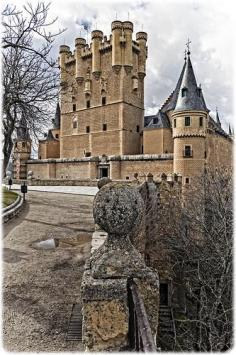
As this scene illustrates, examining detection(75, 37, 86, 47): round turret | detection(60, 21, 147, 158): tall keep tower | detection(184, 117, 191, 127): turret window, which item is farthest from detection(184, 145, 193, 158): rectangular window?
detection(75, 37, 86, 47): round turret

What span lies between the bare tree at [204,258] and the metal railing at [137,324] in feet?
25.6

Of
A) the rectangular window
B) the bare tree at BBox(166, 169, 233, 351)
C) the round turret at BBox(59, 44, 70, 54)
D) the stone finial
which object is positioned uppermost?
the round turret at BBox(59, 44, 70, 54)

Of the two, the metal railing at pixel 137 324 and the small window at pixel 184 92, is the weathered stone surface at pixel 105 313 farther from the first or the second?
the small window at pixel 184 92

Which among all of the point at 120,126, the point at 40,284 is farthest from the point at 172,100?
the point at 40,284

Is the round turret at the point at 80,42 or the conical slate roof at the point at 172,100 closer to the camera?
the conical slate roof at the point at 172,100

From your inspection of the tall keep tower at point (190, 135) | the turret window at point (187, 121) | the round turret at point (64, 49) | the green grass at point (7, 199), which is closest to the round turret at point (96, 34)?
the round turret at point (64, 49)

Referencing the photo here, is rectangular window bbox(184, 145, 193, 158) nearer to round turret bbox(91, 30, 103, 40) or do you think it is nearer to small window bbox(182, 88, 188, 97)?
small window bbox(182, 88, 188, 97)

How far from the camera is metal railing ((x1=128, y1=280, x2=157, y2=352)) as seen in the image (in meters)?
2.08

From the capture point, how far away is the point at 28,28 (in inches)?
521

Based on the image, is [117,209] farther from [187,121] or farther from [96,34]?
[96,34]

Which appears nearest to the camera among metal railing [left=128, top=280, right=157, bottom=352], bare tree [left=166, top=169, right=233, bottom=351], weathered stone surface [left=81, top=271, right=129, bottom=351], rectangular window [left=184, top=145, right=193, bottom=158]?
metal railing [left=128, top=280, right=157, bottom=352]

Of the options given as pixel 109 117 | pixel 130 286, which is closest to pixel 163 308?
pixel 130 286

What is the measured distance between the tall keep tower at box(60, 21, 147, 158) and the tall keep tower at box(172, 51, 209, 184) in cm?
Answer: 1096

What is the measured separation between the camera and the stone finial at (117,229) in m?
2.91
